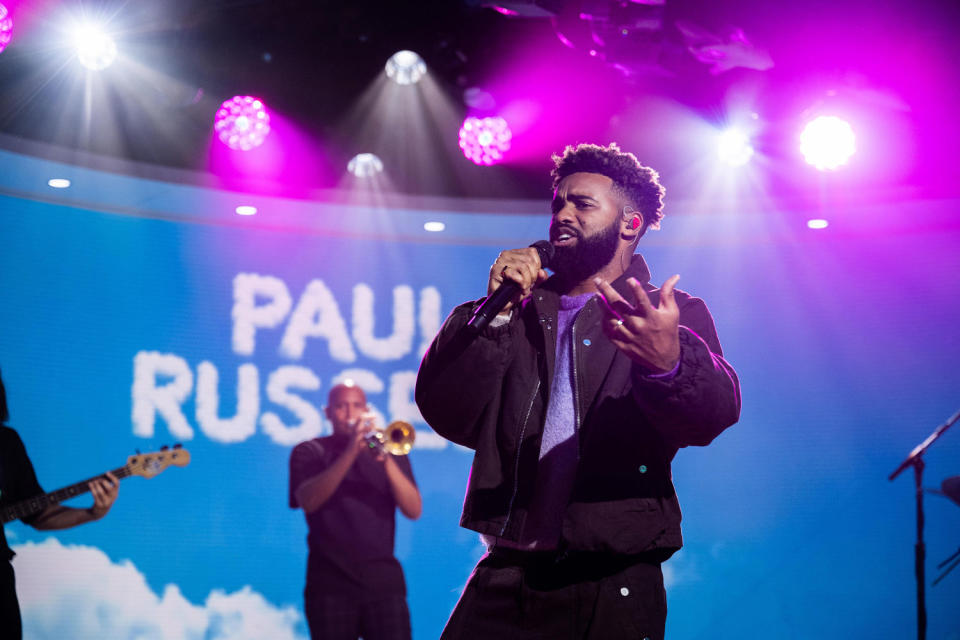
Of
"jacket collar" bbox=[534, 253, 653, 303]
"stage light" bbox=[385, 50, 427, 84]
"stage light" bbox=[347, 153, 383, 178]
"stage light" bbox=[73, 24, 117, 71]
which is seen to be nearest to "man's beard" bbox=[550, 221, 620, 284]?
"jacket collar" bbox=[534, 253, 653, 303]

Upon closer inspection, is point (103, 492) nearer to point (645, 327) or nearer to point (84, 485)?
point (84, 485)

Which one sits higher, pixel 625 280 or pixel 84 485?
pixel 625 280

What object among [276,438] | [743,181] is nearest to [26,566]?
[276,438]

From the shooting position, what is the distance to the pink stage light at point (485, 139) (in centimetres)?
529

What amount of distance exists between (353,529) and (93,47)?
2953mm

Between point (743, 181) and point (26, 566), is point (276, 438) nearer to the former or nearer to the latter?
point (26, 566)

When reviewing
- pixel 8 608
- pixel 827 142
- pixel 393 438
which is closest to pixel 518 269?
pixel 8 608

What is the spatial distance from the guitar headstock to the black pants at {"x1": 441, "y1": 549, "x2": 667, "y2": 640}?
3.14 meters

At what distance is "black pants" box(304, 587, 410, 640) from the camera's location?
448cm

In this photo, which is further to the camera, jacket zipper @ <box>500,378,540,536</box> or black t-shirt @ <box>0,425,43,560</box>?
black t-shirt @ <box>0,425,43,560</box>

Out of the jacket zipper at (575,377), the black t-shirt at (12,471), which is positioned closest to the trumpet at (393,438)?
the black t-shirt at (12,471)

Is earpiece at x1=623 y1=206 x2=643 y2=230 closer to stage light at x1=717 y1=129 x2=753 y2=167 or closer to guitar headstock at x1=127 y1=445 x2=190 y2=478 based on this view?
stage light at x1=717 y1=129 x2=753 y2=167

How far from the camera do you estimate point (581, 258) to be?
95.8 inches

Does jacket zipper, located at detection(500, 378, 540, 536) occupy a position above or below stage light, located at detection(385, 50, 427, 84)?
below
